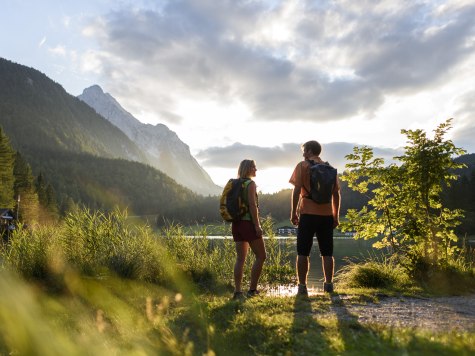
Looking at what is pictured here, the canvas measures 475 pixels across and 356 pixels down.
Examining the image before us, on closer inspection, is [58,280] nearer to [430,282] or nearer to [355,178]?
[355,178]

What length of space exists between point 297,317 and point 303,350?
1.25 m

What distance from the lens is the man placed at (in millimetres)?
6812

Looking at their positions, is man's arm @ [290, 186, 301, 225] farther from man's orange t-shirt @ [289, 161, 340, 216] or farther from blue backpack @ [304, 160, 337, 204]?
blue backpack @ [304, 160, 337, 204]

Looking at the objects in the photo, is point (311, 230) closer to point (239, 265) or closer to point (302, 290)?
point (302, 290)

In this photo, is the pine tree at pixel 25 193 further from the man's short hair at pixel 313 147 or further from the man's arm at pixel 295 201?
the man's short hair at pixel 313 147

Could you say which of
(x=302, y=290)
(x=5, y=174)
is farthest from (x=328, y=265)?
(x=5, y=174)

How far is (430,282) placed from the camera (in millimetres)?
8102

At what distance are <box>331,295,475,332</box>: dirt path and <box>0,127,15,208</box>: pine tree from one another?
50002 millimetres

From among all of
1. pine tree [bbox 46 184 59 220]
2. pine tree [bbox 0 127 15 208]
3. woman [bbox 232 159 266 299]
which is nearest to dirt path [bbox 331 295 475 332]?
woman [bbox 232 159 266 299]

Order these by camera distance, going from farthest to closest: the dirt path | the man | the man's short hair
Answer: the man's short hair → the man → the dirt path

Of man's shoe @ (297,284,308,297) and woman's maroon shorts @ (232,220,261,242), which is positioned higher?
woman's maroon shorts @ (232,220,261,242)

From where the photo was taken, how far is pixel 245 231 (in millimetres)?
6633

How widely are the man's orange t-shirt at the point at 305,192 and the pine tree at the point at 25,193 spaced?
178 feet

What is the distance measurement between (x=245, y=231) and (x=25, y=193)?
56805 millimetres
